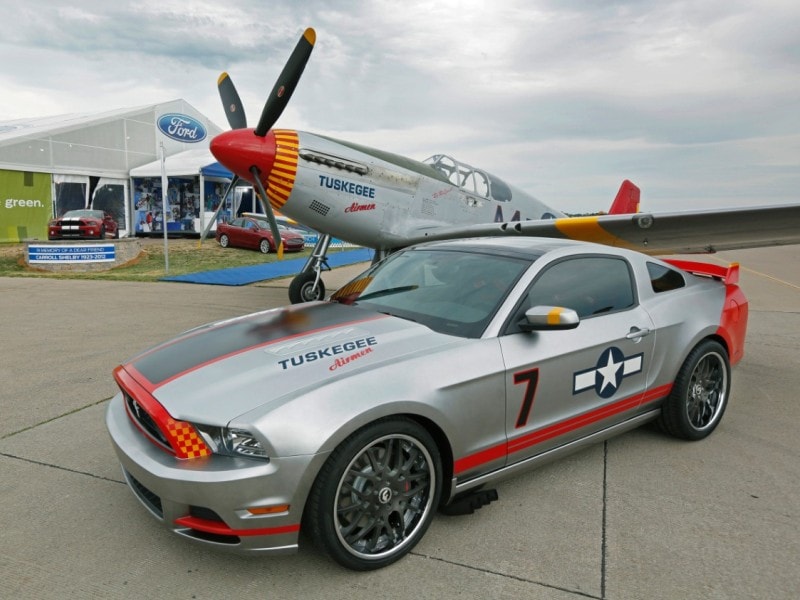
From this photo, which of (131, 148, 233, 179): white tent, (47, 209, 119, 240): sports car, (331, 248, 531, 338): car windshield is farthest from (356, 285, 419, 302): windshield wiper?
(131, 148, 233, 179): white tent

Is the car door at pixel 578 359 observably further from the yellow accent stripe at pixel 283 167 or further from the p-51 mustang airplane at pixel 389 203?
the yellow accent stripe at pixel 283 167

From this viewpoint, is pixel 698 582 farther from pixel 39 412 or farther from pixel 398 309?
pixel 39 412

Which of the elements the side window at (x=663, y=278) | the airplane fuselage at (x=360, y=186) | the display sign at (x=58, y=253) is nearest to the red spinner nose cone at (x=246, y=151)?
the airplane fuselage at (x=360, y=186)

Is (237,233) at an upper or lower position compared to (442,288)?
lower

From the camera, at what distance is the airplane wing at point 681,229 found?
620 centimetres

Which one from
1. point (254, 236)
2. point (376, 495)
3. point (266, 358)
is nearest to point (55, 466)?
point (266, 358)

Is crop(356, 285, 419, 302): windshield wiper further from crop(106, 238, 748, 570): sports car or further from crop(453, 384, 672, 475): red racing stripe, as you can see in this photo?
crop(453, 384, 672, 475): red racing stripe

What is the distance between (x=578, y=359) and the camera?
9.70ft

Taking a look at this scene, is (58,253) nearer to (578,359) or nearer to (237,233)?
(237,233)

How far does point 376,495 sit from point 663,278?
8.52ft

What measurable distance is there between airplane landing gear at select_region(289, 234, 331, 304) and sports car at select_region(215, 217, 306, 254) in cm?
1095

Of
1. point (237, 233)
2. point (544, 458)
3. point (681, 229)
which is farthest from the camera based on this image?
point (237, 233)

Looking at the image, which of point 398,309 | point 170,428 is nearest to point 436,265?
point 398,309

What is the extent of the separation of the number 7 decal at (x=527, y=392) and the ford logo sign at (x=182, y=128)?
28.7 metres
